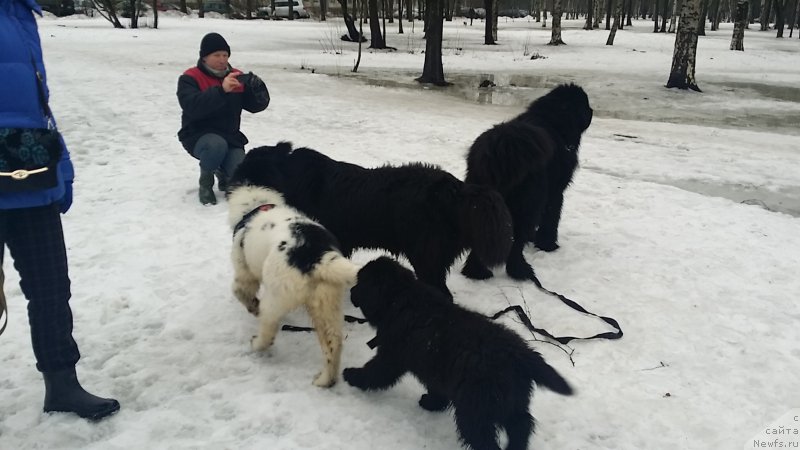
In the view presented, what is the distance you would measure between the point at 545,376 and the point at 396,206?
172 cm

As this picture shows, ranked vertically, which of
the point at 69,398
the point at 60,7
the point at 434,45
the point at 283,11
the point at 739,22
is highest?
the point at 283,11

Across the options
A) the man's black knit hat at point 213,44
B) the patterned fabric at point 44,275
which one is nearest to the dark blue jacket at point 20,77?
the patterned fabric at point 44,275

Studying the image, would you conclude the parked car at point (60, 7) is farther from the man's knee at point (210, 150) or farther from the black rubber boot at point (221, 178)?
the man's knee at point (210, 150)

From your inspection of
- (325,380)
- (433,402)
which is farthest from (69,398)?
(433,402)

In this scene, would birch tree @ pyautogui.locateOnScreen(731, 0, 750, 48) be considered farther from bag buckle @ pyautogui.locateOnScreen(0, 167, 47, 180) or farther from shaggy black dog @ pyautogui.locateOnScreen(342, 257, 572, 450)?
bag buckle @ pyautogui.locateOnScreen(0, 167, 47, 180)

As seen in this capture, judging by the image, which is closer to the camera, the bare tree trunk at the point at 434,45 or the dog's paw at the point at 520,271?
the dog's paw at the point at 520,271

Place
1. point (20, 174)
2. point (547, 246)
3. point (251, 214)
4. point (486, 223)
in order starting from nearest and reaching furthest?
point (20, 174) → point (486, 223) → point (251, 214) → point (547, 246)

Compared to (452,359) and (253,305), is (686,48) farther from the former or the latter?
(452,359)

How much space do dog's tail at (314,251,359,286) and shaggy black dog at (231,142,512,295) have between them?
0.84 meters

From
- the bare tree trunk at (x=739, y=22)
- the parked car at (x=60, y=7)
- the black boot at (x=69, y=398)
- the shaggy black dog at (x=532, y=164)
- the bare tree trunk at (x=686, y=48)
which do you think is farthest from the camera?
the parked car at (x=60, y=7)

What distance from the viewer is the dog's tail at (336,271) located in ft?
9.58

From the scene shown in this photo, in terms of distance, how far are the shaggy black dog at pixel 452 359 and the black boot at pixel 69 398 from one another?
1.36 metres

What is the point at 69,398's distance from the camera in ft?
8.98

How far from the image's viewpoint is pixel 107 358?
3330 millimetres
